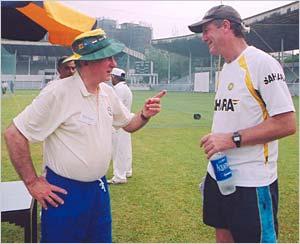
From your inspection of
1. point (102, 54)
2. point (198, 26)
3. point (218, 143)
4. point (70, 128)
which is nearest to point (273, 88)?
point (218, 143)

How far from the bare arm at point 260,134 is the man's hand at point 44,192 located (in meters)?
0.97

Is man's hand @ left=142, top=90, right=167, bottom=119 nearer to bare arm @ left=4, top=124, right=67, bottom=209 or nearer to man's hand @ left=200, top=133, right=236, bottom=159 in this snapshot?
man's hand @ left=200, top=133, right=236, bottom=159

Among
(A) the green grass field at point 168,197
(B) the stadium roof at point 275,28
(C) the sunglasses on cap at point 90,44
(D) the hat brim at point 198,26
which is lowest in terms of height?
(A) the green grass field at point 168,197

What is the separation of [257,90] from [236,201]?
→ 0.67m

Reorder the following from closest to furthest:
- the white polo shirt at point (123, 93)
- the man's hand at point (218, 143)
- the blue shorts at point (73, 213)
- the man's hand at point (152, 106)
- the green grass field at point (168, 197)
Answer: the man's hand at point (218, 143) < the blue shorts at point (73, 213) < the man's hand at point (152, 106) < the green grass field at point (168, 197) < the white polo shirt at point (123, 93)

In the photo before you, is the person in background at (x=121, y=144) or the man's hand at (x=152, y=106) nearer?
the man's hand at (x=152, y=106)

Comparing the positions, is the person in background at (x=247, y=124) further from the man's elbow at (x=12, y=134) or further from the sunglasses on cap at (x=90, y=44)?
the man's elbow at (x=12, y=134)

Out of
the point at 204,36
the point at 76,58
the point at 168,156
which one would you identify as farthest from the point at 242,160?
the point at 168,156

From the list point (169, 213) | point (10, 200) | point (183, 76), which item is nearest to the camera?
point (10, 200)

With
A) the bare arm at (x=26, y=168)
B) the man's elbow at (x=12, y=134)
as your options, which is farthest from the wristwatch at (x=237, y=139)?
the man's elbow at (x=12, y=134)

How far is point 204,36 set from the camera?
2.52m

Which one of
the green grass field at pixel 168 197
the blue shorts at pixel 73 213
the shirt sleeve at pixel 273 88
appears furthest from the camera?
the green grass field at pixel 168 197

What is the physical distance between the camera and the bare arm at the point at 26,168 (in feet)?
7.87

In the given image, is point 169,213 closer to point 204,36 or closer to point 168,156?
point 204,36
